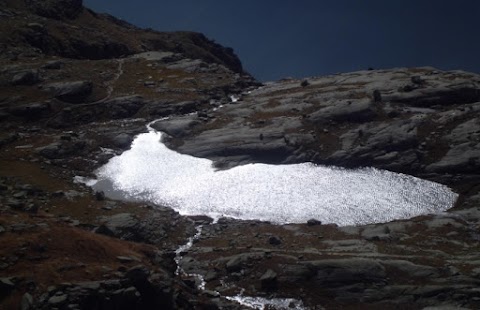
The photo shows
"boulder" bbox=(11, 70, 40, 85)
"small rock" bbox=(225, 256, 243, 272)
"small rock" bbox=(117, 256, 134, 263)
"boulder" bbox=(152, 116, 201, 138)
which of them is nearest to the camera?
"small rock" bbox=(117, 256, 134, 263)

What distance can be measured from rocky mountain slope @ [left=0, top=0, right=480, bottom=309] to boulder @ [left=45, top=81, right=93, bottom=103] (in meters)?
0.31

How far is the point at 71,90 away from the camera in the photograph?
3137 inches

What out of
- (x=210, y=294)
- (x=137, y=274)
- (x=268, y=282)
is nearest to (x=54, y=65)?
(x=210, y=294)

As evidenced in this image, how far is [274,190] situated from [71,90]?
37.2m

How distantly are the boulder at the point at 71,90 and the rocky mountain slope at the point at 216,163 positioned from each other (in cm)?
31

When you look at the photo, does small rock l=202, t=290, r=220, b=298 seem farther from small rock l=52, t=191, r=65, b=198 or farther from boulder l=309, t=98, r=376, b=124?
boulder l=309, t=98, r=376, b=124

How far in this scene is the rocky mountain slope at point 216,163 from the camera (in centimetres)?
3225

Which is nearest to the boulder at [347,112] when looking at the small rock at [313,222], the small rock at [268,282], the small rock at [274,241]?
the small rock at [313,222]

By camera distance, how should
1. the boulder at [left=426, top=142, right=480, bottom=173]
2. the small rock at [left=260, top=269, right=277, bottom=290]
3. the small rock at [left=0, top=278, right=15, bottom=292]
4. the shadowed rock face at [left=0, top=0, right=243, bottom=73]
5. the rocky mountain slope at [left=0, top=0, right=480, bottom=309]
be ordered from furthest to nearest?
the shadowed rock face at [left=0, top=0, right=243, bottom=73], the boulder at [left=426, top=142, right=480, bottom=173], the small rock at [left=260, top=269, right=277, bottom=290], the rocky mountain slope at [left=0, top=0, right=480, bottom=309], the small rock at [left=0, top=278, right=15, bottom=292]

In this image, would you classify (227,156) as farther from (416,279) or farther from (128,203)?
(416,279)

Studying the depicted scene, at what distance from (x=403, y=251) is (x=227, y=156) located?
1107 inches

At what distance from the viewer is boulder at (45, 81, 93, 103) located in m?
78.8

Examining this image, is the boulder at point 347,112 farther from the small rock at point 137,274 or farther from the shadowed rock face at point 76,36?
the shadowed rock face at point 76,36

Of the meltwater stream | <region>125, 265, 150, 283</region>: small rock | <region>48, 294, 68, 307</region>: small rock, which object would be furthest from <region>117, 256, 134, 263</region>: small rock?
the meltwater stream
